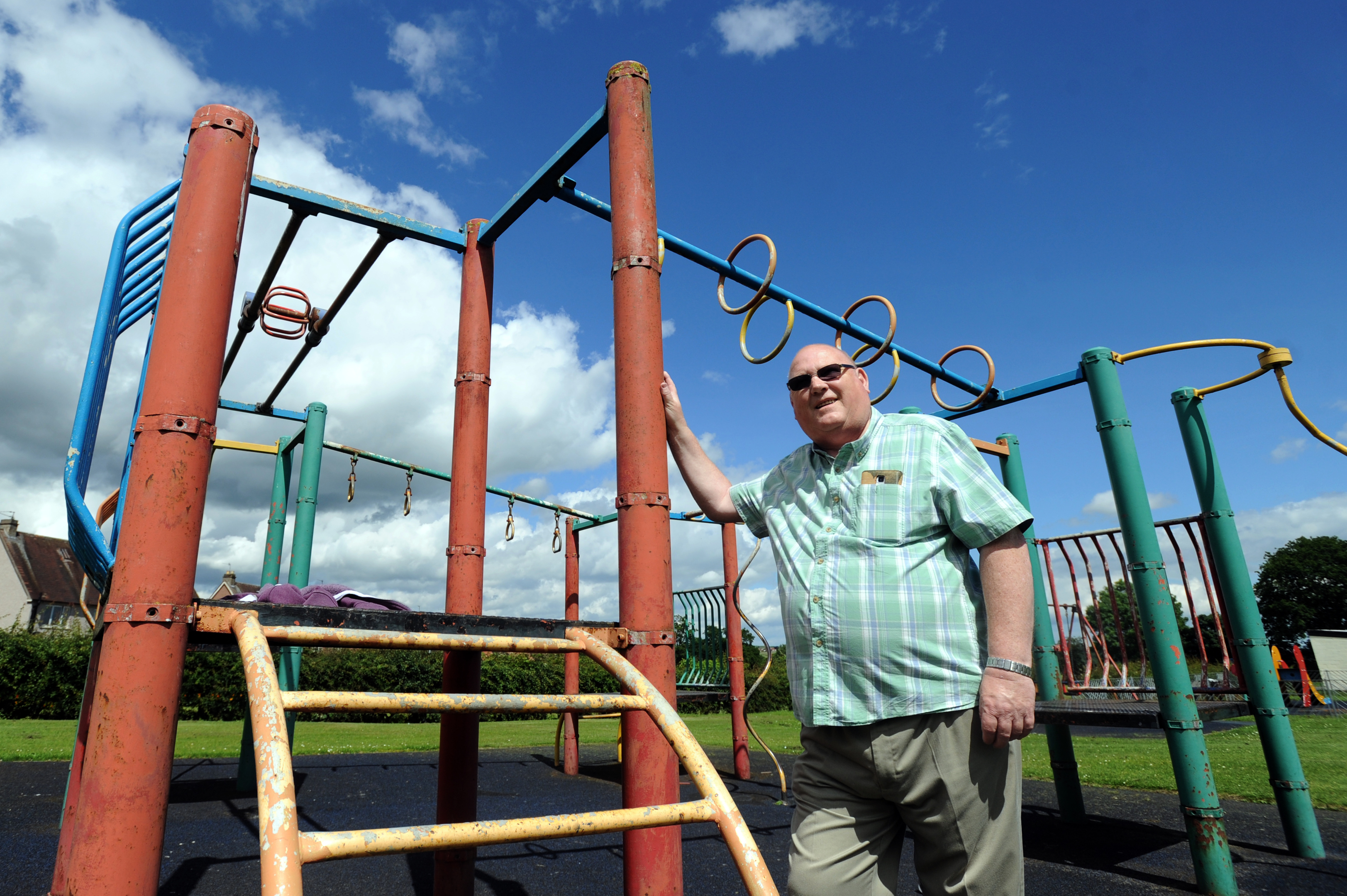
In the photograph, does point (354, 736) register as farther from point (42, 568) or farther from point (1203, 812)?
point (42, 568)

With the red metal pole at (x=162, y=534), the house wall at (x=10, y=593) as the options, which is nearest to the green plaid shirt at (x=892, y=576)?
the red metal pole at (x=162, y=534)

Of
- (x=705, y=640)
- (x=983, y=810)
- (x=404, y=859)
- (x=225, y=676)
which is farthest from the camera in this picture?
(x=225, y=676)

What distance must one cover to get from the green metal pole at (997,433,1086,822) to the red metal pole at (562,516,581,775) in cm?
453

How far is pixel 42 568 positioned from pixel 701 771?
4318 cm

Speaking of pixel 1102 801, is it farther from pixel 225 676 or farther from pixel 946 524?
pixel 225 676

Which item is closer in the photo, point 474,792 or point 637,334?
point 637,334

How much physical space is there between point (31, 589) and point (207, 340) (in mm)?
40128

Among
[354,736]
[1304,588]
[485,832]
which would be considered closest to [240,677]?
[354,736]

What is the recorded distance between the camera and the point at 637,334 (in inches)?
91.6

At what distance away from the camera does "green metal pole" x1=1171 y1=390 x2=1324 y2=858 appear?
14.2 feet

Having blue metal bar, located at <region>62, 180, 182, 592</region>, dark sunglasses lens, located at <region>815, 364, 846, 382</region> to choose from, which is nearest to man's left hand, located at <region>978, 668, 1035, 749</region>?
dark sunglasses lens, located at <region>815, 364, 846, 382</region>

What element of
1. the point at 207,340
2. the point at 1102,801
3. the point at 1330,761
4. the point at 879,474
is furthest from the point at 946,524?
the point at 1330,761

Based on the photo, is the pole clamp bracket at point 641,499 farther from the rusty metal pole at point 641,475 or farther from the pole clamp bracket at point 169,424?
the pole clamp bracket at point 169,424

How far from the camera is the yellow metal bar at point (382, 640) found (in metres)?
1.71
